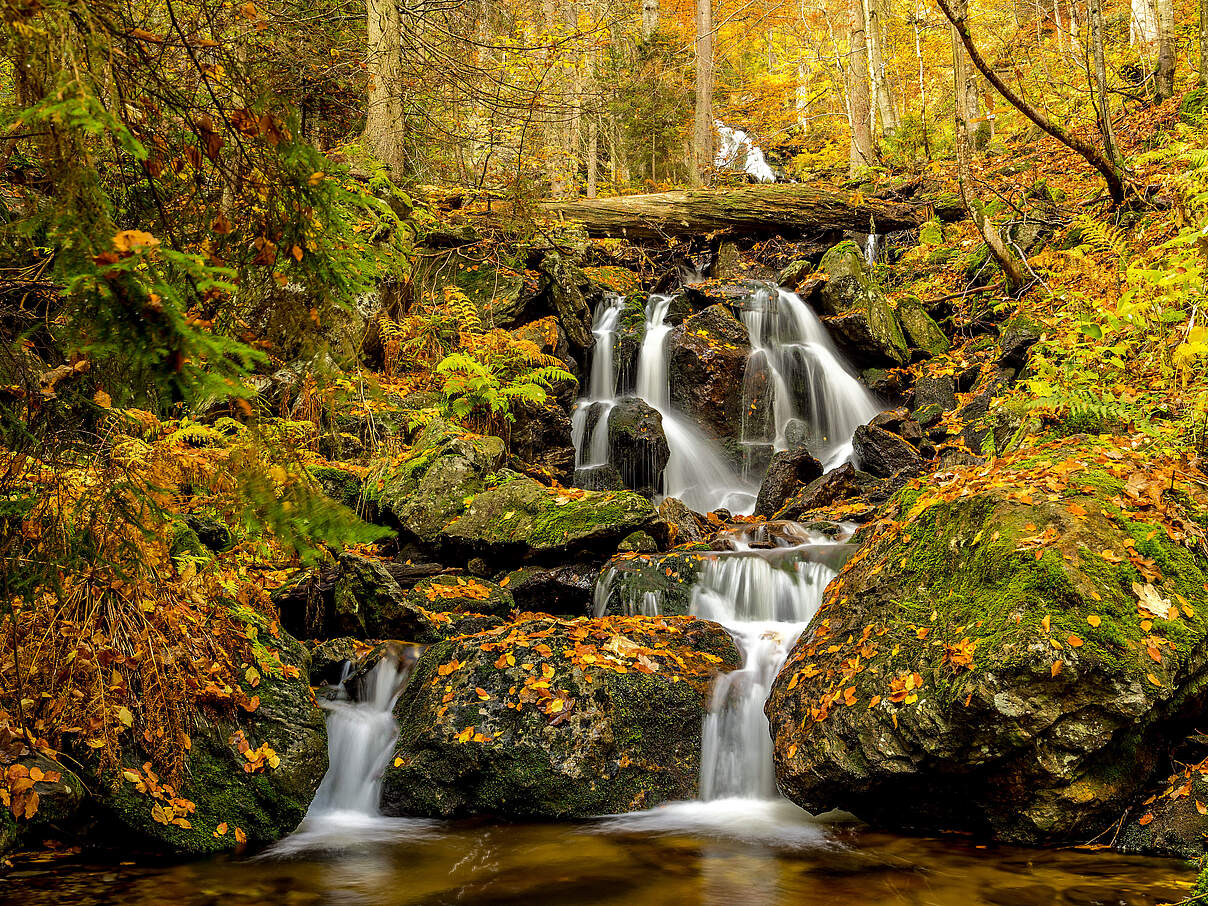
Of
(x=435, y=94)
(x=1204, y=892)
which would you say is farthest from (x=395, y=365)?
(x=1204, y=892)

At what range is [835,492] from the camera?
34.1 ft

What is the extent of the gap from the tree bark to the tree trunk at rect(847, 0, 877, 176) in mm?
9711

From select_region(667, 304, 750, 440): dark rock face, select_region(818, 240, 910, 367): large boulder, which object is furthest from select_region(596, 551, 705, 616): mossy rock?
select_region(818, 240, 910, 367): large boulder

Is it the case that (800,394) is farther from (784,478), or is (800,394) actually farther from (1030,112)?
(1030,112)

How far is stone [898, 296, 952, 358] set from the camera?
1352 cm

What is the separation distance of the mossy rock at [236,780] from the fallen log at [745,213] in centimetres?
1099

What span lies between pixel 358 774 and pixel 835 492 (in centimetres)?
676

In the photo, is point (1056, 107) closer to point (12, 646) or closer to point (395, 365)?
point (395, 365)

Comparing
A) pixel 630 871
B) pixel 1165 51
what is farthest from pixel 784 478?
pixel 1165 51

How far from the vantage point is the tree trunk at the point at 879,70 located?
1914 centimetres

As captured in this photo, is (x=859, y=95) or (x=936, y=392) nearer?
(x=936, y=392)

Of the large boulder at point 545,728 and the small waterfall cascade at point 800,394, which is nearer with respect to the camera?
the large boulder at point 545,728

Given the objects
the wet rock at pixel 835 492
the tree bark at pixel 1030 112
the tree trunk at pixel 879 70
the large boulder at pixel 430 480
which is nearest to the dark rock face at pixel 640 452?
the wet rock at pixel 835 492

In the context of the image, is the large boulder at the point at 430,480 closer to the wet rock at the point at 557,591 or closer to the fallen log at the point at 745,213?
the wet rock at the point at 557,591
